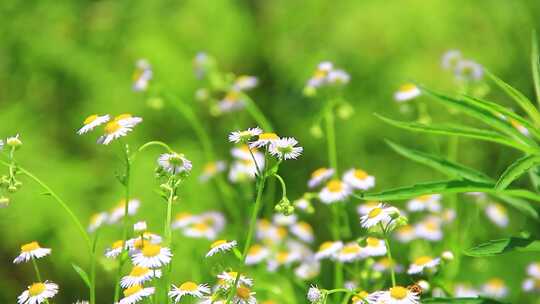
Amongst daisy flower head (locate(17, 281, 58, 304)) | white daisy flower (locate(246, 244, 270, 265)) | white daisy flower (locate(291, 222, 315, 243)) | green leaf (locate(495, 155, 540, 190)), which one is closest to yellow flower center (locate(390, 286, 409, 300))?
green leaf (locate(495, 155, 540, 190))

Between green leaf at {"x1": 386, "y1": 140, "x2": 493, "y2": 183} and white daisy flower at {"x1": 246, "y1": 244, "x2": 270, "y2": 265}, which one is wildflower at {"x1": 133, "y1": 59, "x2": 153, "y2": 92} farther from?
green leaf at {"x1": 386, "y1": 140, "x2": 493, "y2": 183}

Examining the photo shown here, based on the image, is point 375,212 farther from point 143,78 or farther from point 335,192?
point 143,78

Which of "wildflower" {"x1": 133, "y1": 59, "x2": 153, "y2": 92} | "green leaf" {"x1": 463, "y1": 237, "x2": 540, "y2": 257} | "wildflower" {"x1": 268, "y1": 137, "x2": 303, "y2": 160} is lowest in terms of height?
"green leaf" {"x1": 463, "y1": 237, "x2": 540, "y2": 257}

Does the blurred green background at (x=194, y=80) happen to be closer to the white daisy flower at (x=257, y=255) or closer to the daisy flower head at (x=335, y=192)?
the white daisy flower at (x=257, y=255)

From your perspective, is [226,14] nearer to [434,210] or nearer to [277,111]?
[277,111]

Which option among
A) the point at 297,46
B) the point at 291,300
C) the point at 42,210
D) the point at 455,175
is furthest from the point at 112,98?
the point at 455,175

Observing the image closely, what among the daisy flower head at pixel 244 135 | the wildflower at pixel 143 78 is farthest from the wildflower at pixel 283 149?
the wildflower at pixel 143 78

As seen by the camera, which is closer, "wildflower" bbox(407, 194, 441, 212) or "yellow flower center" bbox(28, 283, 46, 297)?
"yellow flower center" bbox(28, 283, 46, 297)
